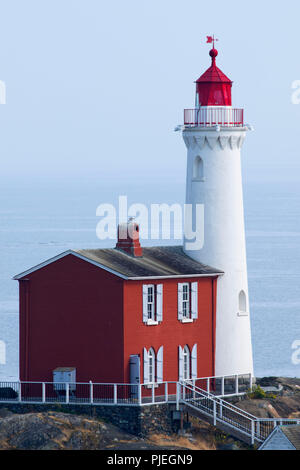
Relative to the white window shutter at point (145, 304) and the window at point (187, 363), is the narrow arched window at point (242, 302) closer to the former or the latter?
the window at point (187, 363)

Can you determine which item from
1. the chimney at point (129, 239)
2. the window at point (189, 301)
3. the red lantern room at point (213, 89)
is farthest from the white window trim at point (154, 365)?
the red lantern room at point (213, 89)

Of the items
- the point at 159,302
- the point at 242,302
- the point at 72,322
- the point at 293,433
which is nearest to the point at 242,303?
the point at 242,302

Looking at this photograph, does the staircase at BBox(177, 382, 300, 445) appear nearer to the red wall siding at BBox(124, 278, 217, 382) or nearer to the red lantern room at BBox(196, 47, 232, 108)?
the red wall siding at BBox(124, 278, 217, 382)

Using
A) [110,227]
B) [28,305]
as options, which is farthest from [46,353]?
[110,227]

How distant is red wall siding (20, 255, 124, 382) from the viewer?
154ft

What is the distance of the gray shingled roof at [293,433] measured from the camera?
1687 inches

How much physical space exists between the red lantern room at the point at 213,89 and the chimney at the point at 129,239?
191 inches

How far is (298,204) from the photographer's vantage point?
581 feet

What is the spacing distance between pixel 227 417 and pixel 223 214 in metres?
7.12

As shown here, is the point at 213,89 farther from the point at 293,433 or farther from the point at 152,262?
the point at 293,433

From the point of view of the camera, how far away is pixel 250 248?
116938 millimetres
